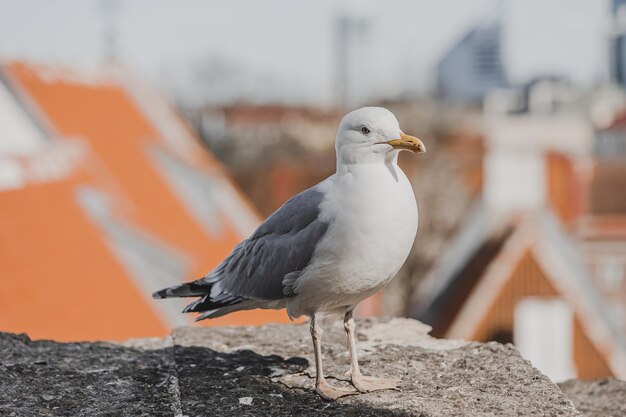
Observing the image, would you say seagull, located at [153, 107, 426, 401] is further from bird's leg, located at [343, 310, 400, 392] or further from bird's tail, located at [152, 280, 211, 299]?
bird's tail, located at [152, 280, 211, 299]

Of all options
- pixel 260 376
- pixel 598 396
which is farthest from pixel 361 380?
pixel 598 396

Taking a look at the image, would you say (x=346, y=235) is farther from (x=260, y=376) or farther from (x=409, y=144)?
(x=260, y=376)

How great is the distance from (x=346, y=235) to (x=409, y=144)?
0.37 m

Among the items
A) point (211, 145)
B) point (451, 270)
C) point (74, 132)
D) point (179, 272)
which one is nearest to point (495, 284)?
point (451, 270)

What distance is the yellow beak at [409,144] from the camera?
135 inches

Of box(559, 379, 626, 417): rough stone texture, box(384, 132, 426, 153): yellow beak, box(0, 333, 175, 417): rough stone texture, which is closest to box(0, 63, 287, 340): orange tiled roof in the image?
box(0, 333, 175, 417): rough stone texture

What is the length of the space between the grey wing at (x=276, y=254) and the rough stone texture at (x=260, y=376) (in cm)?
38

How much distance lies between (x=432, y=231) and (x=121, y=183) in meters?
13.6

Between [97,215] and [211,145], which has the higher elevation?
[211,145]

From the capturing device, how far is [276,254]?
12.2ft

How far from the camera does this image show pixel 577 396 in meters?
4.72

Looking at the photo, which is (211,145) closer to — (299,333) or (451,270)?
(451,270)

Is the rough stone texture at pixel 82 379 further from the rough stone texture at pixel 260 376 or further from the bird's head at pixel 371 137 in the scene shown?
the bird's head at pixel 371 137

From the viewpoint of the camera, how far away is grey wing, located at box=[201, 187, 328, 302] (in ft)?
11.8
